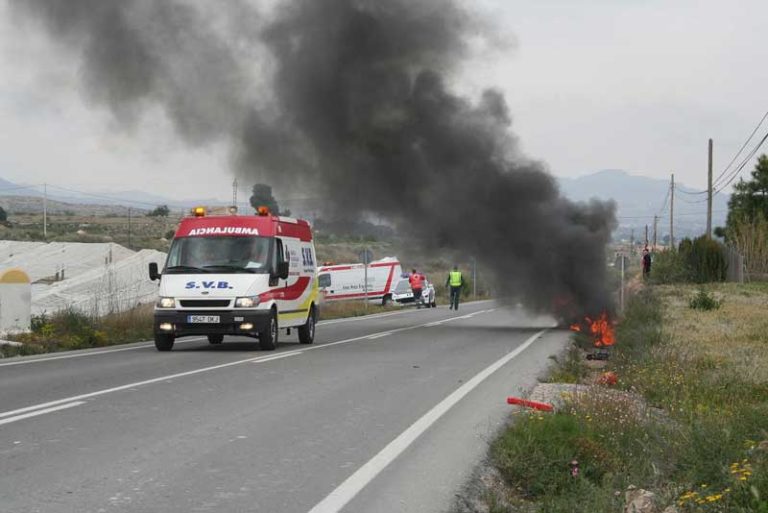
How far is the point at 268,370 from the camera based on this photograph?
13.9 meters

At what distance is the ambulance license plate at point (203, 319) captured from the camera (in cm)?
1698

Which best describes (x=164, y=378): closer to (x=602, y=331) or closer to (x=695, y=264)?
(x=602, y=331)

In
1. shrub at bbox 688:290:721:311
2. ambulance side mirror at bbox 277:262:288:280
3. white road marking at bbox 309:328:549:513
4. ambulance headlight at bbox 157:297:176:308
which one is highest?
ambulance side mirror at bbox 277:262:288:280

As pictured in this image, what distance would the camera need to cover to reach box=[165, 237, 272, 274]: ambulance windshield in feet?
57.5

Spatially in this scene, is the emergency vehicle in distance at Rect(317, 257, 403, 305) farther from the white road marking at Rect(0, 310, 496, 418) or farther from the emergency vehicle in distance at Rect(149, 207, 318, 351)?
the emergency vehicle in distance at Rect(149, 207, 318, 351)

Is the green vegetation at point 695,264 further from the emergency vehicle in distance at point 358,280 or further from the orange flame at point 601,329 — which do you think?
the orange flame at point 601,329

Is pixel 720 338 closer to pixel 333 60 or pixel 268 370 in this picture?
pixel 268 370

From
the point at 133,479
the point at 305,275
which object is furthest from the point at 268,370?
the point at 133,479

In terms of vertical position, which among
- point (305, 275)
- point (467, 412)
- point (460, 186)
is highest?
point (460, 186)

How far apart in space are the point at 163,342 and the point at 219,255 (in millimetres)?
1814

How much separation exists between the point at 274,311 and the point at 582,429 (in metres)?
10.3

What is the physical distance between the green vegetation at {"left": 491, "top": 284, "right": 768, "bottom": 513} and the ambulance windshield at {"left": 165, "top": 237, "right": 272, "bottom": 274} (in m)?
A: 6.74

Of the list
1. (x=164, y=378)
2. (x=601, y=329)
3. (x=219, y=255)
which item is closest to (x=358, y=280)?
(x=601, y=329)

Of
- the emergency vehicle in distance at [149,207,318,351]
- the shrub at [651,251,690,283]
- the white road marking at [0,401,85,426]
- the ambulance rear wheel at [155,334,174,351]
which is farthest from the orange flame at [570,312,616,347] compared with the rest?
the shrub at [651,251,690,283]
